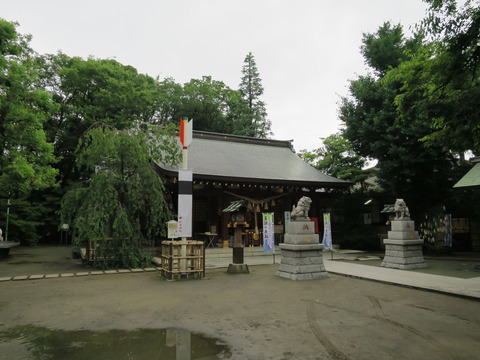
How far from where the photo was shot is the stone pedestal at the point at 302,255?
8.54m

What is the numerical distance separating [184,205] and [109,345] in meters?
4.92

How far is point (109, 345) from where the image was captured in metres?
3.97

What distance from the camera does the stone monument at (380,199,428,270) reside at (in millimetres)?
10234

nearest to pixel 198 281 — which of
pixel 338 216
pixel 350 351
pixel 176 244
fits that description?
pixel 176 244

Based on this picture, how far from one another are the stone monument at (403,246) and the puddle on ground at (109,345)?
8282 mm

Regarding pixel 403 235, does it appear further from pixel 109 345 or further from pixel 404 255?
pixel 109 345

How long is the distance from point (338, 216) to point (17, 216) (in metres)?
19.9

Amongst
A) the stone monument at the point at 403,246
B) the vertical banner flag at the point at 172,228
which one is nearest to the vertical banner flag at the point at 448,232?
the stone monument at the point at 403,246

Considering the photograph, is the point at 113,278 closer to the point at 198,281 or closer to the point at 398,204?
the point at 198,281

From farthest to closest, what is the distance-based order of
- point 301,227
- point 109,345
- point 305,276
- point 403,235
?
point 403,235
point 301,227
point 305,276
point 109,345

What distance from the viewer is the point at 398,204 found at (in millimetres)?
10742

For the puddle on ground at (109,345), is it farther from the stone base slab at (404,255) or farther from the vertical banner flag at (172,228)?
the stone base slab at (404,255)

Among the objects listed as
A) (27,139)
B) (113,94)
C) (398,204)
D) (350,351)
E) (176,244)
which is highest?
(113,94)

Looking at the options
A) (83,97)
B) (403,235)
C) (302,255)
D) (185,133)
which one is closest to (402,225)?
(403,235)
